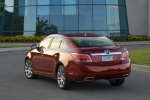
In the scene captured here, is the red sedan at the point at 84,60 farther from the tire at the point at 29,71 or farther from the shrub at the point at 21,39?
the shrub at the point at 21,39

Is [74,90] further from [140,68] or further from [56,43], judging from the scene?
[140,68]

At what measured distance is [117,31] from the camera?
144 feet

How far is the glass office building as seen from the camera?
42.8 m

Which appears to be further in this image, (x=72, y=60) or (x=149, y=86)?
(x=149, y=86)

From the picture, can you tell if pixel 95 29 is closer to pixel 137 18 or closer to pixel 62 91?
pixel 137 18

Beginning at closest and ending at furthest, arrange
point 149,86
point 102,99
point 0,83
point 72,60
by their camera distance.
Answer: point 102,99 < point 72,60 < point 149,86 < point 0,83

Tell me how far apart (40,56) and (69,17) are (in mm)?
31912

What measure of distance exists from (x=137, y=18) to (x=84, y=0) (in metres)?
6.66

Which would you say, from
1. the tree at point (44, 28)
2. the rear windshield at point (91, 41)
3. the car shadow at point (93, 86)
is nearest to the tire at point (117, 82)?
the car shadow at point (93, 86)

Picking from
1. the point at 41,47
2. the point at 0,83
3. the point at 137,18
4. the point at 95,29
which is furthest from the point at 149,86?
the point at 137,18

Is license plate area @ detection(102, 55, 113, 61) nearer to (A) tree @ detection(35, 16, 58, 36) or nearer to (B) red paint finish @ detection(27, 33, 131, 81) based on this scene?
(B) red paint finish @ detection(27, 33, 131, 81)

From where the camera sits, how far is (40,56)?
11352mm

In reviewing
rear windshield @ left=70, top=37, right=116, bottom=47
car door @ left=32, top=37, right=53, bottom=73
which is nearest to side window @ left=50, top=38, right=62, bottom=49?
car door @ left=32, top=37, right=53, bottom=73

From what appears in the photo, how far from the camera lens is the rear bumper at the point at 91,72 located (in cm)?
941
